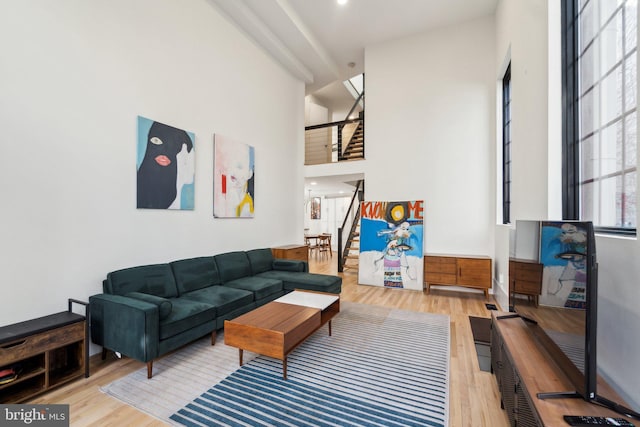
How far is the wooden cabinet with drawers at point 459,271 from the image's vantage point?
15.7 feet

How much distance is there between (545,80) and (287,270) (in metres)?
4.08

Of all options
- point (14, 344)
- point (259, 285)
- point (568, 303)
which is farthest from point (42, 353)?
point (568, 303)

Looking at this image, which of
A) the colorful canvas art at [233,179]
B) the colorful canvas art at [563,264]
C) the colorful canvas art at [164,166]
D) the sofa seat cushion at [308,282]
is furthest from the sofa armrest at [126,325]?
the colorful canvas art at [563,264]

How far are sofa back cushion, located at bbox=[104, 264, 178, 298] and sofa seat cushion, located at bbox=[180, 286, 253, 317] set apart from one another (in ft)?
0.70

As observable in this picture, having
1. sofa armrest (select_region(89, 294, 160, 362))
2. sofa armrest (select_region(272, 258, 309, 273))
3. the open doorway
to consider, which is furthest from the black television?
the open doorway

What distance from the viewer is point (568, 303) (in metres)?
1.44

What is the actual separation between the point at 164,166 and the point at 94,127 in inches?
30.5

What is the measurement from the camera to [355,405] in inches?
80.7

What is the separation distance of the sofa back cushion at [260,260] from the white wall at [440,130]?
252 cm

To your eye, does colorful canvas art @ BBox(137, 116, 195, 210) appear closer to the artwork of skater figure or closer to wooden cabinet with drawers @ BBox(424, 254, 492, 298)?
the artwork of skater figure

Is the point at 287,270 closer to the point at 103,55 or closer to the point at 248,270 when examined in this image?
the point at 248,270

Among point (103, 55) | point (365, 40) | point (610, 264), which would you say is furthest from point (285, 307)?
point (365, 40)

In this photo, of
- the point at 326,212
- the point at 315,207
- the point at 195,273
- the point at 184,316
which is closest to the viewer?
the point at 184,316

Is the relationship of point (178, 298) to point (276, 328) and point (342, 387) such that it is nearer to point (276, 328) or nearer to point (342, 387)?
point (276, 328)
